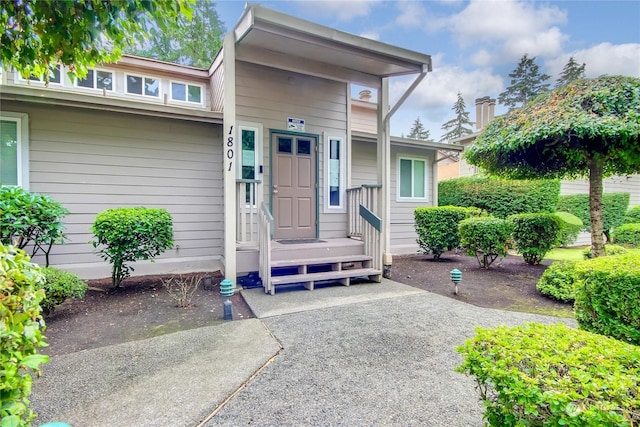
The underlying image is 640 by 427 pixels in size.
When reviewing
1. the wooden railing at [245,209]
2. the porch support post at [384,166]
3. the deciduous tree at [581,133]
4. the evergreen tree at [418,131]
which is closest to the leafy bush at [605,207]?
the deciduous tree at [581,133]

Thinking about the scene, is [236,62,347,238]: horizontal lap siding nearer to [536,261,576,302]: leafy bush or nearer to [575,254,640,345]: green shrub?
[536,261,576,302]: leafy bush

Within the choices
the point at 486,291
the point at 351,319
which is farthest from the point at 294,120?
the point at 486,291

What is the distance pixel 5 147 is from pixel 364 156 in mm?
6870

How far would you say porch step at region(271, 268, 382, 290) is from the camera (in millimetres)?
4543

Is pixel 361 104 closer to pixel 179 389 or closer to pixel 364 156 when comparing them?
pixel 364 156

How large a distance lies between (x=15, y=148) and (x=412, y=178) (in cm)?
836

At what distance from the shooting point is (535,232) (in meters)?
6.29

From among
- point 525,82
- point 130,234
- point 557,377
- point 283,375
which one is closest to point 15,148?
point 130,234

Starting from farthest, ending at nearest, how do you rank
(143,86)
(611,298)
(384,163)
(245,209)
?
(143,86)
(384,163)
(245,209)
(611,298)

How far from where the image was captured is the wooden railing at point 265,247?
444cm

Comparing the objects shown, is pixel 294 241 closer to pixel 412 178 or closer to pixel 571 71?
pixel 412 178

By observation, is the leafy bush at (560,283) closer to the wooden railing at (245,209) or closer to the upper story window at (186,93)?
the wooden railing at (245,209)

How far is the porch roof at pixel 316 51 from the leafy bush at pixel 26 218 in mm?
3408

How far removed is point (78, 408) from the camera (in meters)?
1.98
